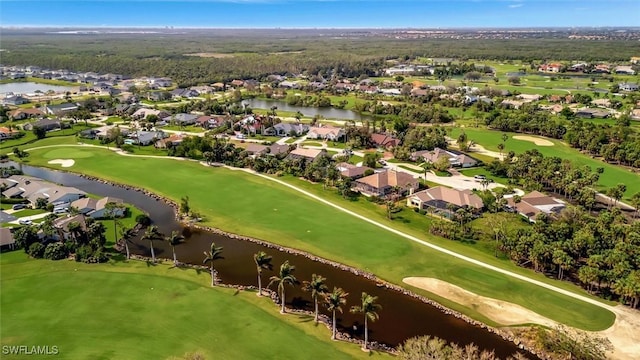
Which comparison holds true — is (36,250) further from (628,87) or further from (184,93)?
(628,87)

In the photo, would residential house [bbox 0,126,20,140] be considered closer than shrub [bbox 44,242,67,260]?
No

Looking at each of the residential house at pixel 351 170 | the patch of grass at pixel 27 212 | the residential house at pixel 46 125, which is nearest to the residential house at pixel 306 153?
the residential house at pixel 351 170

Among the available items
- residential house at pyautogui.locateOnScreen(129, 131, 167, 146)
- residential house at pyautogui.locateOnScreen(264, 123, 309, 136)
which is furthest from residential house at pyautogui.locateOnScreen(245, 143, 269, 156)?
residential house at pyautogui.locateOnScreen(129, 131, 167, 146)

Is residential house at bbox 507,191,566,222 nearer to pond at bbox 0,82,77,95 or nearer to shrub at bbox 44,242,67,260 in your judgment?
shrub at bbox 44,242,67,260

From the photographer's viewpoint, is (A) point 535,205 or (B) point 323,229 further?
(A) point 535,205

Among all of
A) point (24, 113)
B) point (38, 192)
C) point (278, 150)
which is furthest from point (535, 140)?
point (24, 113)

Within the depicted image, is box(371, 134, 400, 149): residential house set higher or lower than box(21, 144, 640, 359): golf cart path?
higher
